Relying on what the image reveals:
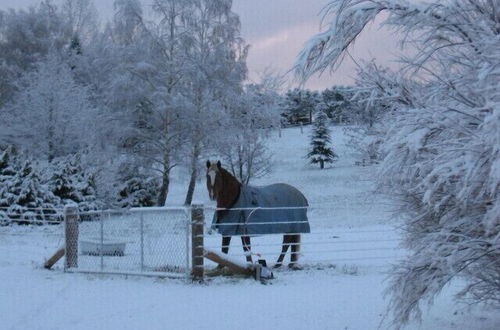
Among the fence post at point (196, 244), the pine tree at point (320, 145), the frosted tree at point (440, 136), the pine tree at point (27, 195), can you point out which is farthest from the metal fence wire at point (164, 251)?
the pine tree at point (320, 145)

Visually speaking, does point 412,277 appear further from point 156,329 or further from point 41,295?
point 41,295

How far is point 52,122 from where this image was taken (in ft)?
85.8

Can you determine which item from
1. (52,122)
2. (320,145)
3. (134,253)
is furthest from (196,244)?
(320,145)

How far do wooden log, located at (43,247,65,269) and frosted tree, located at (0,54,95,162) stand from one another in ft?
53.3

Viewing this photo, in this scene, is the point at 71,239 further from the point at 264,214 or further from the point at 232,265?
the point at 264,214

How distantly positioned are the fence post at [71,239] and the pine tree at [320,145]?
31300 millimetres

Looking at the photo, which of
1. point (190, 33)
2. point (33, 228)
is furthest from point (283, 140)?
point (33, 228)

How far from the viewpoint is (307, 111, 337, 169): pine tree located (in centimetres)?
4016

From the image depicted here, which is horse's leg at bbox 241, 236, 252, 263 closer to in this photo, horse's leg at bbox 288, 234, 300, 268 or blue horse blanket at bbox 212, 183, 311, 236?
blue horse blanket at bbox 212, 183, 311, 236

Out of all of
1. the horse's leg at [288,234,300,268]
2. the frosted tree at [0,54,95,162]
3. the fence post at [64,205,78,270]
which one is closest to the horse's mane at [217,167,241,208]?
the horse's leg at [288,234,300,268]

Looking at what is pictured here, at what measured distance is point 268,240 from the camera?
1434 centimetres

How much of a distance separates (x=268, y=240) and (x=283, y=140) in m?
38.9

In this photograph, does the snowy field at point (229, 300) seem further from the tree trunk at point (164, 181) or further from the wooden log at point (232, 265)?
the tree trunk at point (164, 181)

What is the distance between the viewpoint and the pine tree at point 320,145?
40.2 m
